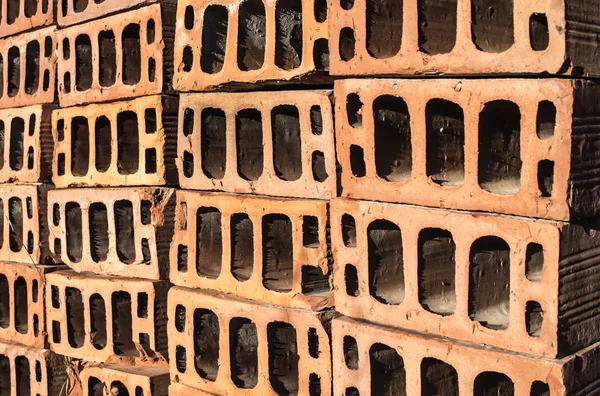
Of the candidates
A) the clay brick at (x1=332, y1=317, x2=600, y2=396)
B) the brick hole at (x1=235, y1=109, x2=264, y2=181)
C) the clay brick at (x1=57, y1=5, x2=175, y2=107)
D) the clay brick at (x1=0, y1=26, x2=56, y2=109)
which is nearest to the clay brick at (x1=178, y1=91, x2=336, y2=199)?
the brick hole at (x1=235, y1=109, x2=264, y2=181)

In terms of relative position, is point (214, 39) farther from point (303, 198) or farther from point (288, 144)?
point (303, 198)

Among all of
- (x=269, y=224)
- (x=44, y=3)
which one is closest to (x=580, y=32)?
(x=269, y=224)

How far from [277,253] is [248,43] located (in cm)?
67

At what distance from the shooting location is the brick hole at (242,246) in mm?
2867

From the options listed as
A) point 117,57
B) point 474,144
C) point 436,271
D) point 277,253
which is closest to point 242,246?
point 277,253

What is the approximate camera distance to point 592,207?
2.08m

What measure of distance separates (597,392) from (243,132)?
4.36 ft

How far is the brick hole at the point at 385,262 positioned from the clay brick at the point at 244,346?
0.21m

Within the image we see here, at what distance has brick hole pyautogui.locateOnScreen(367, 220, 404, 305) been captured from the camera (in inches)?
96.4

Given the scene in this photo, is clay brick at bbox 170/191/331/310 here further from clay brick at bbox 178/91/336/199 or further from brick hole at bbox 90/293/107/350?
brick hole at bbox 90/293/107/350

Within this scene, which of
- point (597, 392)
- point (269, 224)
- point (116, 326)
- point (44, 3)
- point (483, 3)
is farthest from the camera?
point (44, 3)

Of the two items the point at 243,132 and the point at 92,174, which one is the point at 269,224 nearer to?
the point at 243,132

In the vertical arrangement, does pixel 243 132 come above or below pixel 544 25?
below

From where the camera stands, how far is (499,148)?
92.4 inches
